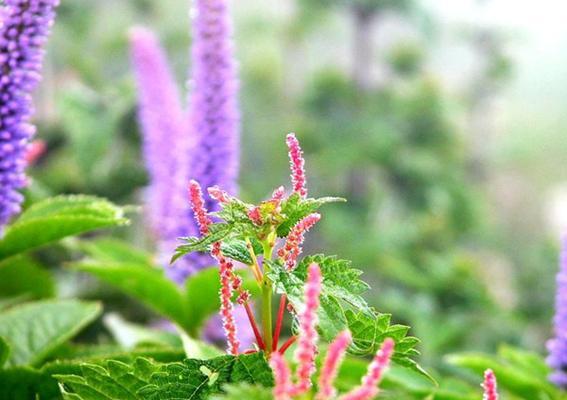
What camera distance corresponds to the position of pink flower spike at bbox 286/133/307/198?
56 centimetres

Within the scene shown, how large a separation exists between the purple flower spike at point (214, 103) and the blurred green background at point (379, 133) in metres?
0.64

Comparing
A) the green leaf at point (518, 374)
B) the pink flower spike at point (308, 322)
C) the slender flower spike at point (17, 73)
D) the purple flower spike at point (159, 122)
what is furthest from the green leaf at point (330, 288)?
the purple flower spike at point (159, 122)

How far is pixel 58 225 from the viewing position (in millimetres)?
915

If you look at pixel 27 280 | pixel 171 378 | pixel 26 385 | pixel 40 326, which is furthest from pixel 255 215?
pixel 27 280

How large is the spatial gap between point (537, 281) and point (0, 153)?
302 cm

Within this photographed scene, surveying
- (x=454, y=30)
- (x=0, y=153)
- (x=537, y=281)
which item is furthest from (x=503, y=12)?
(x=0, y=153)

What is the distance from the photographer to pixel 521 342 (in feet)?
8.78

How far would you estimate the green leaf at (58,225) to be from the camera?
0.90 m

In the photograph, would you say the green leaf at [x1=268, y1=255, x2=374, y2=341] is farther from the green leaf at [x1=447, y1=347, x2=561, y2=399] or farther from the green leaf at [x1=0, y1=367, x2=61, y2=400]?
the green leaf at [x1=447, y1=347, x2=561, y2=399]

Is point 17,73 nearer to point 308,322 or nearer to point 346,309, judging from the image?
point 346,309

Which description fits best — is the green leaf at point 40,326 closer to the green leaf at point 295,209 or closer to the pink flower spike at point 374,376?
the green leaf at point 295,209

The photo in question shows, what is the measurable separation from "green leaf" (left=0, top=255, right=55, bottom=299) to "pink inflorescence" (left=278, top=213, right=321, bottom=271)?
0.87 m

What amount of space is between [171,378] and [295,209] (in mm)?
147

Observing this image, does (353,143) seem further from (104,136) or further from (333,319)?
(333,319)
